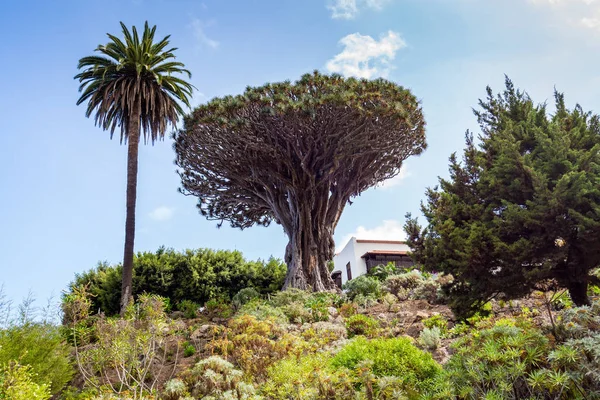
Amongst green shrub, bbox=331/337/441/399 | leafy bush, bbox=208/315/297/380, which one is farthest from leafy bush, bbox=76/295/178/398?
green shrub, bbox=331/337/441/399

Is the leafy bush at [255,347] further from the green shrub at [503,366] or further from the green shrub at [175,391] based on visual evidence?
the green shrub at [503,366]

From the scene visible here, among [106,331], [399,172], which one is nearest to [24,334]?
[106,331]

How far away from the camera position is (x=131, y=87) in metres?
18.2

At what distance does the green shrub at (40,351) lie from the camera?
Result: 861cm

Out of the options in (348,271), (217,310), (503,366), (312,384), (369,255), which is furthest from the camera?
(348,271)

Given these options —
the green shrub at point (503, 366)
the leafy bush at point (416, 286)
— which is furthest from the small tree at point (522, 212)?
Answer: the leafy bush at point (416, 286)

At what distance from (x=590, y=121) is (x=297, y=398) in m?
8.08

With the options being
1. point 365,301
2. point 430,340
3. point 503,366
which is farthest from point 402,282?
point 503,366

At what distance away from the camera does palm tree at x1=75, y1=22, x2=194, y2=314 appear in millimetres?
17906

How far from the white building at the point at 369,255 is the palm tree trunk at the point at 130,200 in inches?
615

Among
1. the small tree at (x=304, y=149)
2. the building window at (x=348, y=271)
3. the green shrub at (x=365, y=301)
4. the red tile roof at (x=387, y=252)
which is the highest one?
the small tree at (x=304, y=149)

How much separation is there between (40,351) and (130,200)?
871 centimetres

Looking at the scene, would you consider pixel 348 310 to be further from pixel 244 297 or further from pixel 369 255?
pixel 369 255

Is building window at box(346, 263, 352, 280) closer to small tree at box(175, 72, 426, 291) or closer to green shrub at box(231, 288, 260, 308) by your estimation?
small tree at box(175, 72, 426, 291)
